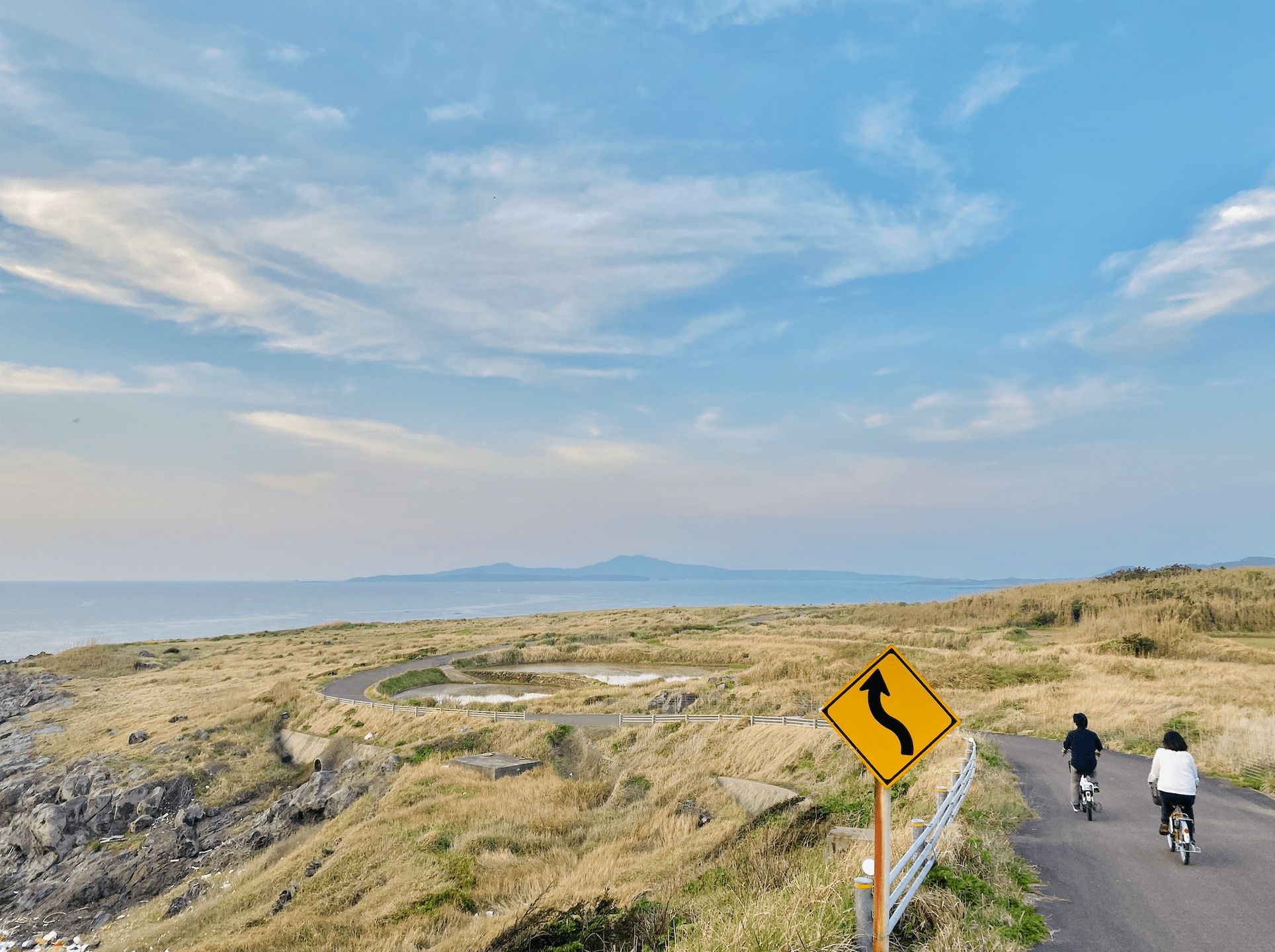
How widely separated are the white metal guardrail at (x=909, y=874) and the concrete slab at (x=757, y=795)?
283 inches

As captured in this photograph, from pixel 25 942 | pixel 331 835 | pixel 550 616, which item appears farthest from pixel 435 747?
pixel 550 616

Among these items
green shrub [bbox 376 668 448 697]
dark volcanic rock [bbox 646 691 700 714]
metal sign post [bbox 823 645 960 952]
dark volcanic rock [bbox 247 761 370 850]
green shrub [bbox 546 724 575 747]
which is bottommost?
dark volcanic rock [bbox 247 761 370 850]

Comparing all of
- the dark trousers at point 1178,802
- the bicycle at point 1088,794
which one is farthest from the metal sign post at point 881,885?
the bicycle at point 1088,794

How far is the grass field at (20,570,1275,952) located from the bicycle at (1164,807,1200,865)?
7.86 feet

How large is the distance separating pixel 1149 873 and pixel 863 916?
6.23 meters

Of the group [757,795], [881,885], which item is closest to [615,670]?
[757,795]

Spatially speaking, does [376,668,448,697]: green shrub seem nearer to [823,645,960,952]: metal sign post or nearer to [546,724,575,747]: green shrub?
[546,724,575,747]: green shrub

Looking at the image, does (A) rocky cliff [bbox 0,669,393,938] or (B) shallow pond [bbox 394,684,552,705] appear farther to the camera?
(B) shallow pond [bbox 394,684,552,705]

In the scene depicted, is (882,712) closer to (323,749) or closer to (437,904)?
(437,904)

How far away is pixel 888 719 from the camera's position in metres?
7.45

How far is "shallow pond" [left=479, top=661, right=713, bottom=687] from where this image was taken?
46.9m

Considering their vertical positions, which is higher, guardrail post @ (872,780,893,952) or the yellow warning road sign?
the yellow warning road sign

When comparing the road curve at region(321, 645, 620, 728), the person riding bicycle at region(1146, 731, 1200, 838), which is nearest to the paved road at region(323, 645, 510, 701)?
the road curve at region(321, 645, 620, 728)

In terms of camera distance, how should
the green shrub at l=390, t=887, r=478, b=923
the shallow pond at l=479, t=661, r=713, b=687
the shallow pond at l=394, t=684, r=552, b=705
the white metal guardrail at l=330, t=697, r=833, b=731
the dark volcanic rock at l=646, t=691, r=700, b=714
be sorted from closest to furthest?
the green shrub at l=390, t=887, r=478, b=923 → the white metal guardrail at l=330, t=697, r=833, b=731 → the dark volcanic rock at l=646, t=691, r=700, b=714 → the shallow pond at l=394, t=684, r=552, b=705 → the shallow pond at l=479, t=661, r=713, b=687
